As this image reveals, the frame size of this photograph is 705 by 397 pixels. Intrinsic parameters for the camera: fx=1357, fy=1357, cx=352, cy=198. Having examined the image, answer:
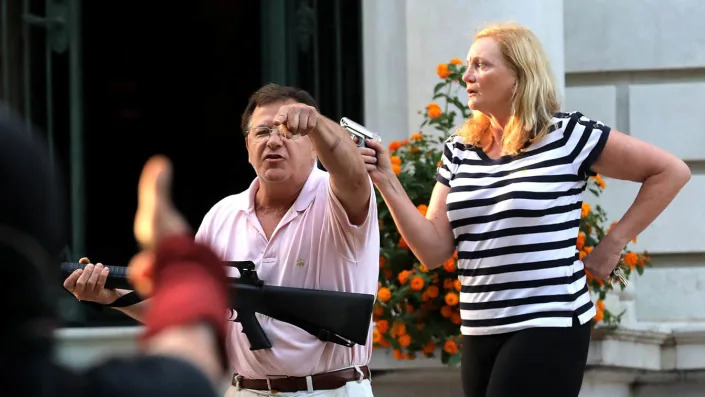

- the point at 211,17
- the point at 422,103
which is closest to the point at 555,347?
the point at 422,103

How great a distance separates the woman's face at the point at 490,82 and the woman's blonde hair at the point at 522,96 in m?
0.02

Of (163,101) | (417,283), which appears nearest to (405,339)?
(417,283)

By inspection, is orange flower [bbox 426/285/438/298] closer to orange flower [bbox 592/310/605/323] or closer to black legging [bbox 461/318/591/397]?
orange flower [bbox 592/310/605/323]

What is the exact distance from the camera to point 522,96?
403cm

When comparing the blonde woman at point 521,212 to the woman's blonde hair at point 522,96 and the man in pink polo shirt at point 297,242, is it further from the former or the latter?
the man in pink polo shirt at point 297,242

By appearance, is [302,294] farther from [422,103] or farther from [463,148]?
[422,103]

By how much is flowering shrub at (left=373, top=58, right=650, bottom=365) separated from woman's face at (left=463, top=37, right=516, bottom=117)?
3.70 ft

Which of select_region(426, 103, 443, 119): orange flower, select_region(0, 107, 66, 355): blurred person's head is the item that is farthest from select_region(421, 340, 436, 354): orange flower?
select_region(0, 107, 66, 355): blurred person's head

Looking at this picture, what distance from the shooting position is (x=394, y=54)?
6.56m

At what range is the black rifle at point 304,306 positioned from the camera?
3.61 meters

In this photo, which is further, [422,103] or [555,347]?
[422,103]

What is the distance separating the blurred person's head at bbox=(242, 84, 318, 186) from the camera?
390 cm

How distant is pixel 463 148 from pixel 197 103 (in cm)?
348

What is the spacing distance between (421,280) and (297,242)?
4.70 feet
